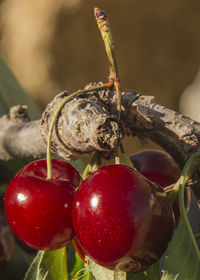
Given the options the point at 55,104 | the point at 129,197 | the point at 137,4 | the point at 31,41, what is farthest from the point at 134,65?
the point at 129,197

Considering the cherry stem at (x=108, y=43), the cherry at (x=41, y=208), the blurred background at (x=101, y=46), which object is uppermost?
the cherry stem at (x=108, y=43)

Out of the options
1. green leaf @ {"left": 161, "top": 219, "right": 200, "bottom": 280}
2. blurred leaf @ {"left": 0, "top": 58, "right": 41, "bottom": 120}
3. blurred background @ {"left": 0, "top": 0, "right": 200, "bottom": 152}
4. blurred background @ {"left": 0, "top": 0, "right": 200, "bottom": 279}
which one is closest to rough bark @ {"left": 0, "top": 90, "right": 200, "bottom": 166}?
green leaf @ {"left": 161, "top": 219, "right": 200, "bottom": 280}

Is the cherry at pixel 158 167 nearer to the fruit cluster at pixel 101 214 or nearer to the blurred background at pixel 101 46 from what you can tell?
the fruit cluster at pixel 101 214

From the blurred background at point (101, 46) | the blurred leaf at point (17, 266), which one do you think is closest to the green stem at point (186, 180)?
the blurred leaf at point (17, 266)

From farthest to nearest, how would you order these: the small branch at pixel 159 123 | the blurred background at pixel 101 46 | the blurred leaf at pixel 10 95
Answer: the blurred background at pixel 101 46 < the blurred leaf at pixel 10 95 < the small branch at pixel 159 123

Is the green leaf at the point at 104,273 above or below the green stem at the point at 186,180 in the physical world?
below

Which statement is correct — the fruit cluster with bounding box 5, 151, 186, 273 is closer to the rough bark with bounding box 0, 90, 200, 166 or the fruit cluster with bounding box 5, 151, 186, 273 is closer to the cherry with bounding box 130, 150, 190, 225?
the rough bark with bounding box 0, 90, 200, 166

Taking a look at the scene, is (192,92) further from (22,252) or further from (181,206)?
(181,206)

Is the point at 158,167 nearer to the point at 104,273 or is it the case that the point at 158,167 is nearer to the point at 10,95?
the point at 104,273
